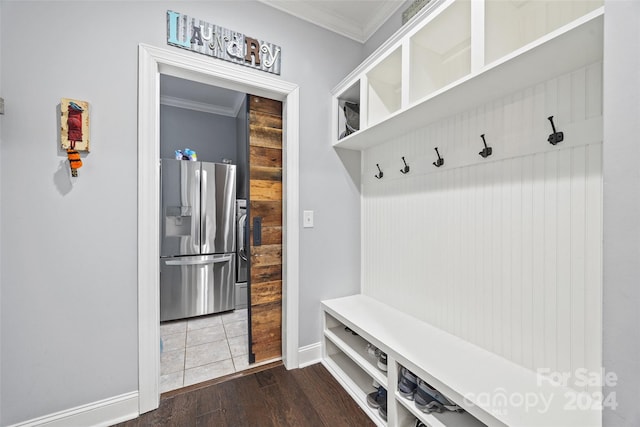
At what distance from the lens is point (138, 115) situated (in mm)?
1459

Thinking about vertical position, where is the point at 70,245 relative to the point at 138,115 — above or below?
below

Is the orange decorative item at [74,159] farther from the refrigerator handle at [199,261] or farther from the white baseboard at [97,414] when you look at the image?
the refrigerator handle at [199,261]

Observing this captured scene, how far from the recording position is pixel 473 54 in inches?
40.8

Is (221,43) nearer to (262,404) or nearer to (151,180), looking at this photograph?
(151,180)

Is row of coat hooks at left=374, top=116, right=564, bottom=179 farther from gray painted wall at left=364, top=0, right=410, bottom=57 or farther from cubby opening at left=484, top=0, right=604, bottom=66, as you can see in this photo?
gray painted wall at left=364, top=0, right=410, bottom=57

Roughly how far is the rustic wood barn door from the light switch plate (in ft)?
0.68

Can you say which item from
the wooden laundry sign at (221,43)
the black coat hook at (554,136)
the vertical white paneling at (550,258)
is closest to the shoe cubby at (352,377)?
the vertical white paneling at (550,258)

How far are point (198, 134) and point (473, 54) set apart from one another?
12.3 feet

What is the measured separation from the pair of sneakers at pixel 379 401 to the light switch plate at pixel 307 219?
3.68ft

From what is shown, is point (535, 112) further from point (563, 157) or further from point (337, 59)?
point (337, 59)

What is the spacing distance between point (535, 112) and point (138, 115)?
1952 mm

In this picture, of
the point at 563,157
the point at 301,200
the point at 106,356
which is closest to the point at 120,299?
the point at 106,356

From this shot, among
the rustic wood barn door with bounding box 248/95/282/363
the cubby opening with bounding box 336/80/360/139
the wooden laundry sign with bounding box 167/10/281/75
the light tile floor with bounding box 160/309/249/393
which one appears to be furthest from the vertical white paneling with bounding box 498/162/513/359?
the light tile floor with bounding box 160/309/249/393

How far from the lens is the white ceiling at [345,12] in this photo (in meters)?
1.88
